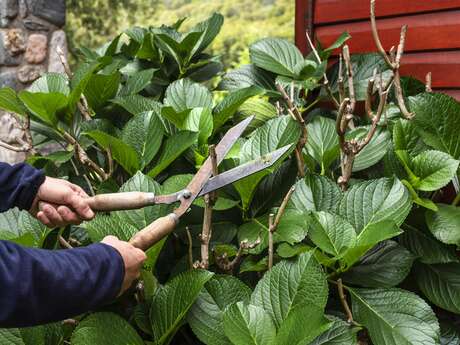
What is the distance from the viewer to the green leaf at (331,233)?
988 mm

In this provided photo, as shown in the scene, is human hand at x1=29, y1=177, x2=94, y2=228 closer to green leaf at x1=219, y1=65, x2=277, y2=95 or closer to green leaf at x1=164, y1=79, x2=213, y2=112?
green leaf at x1=164, y1=79, x2=213, y2=112

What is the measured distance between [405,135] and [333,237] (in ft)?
1.02

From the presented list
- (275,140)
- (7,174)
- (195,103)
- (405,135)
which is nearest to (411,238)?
(405,135)

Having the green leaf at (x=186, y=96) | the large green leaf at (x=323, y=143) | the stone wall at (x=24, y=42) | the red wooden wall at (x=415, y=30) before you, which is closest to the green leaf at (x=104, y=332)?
the large green leaf at (x=323, y=143)

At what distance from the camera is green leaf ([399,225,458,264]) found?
1077 mm

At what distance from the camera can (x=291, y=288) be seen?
0.93 metres

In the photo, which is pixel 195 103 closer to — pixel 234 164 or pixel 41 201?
pixel 234 164

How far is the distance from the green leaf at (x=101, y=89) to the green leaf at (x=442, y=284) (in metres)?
0.82

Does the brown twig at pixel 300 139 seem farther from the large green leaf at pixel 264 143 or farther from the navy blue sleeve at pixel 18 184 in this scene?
the navy blue sleeve at pixel 18 184

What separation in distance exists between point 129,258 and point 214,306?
0.19m

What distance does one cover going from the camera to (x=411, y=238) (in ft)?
3.70

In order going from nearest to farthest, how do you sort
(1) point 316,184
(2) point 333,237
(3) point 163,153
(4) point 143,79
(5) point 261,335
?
(5) point 261,335 → (2) point 333,237 → (1) point 316,184 → (3) point 163,153 → (4) point 143,79

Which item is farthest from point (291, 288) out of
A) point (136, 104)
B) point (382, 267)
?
point (136, 104)

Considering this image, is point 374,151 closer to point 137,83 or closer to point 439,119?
point 439,119
